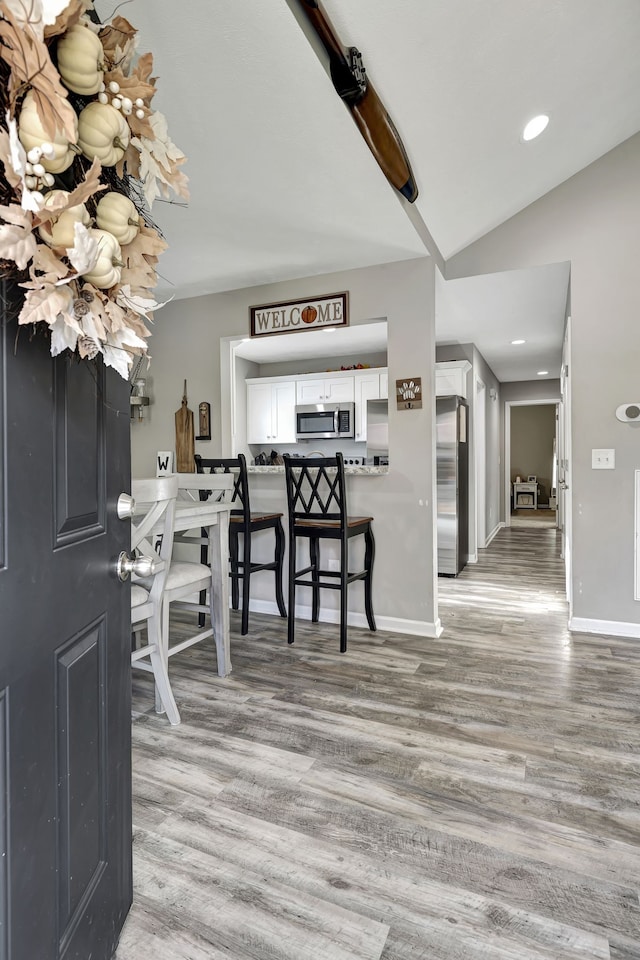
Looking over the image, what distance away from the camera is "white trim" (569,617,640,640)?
3.22m

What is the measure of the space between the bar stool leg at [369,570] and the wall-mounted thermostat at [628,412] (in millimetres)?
1730

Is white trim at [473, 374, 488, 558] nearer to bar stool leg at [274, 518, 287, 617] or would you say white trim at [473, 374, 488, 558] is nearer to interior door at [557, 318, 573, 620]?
interior door at [557, 318, 573, 620]

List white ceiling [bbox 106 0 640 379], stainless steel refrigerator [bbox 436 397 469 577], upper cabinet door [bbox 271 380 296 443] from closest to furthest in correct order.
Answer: white ceiling [bbox 106 0 640 379]
stainless steel refrigerator [bbox 436 397 469 577]
upper cabinet door [bbox 271 380 296 443]

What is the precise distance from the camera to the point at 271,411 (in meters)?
6.25

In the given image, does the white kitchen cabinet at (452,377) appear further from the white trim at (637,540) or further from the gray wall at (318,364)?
the white trim at (637,540)

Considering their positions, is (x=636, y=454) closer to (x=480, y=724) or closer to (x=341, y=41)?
(x=480, y=724)

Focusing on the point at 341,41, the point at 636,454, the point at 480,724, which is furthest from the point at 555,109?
the point at 480,724

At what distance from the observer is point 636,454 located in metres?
3.21

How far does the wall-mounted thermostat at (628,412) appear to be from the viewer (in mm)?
3189

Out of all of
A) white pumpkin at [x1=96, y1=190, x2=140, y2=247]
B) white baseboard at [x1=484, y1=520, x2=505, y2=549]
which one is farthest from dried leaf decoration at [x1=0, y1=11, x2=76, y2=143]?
white baseboard at [x1=484, y1=520, x2=505, y2=549]

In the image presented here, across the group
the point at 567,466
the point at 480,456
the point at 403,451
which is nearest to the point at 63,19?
the point at 403,451

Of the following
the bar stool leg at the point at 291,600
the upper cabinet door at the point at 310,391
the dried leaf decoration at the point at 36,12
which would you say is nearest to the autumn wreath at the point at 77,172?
the dried leaf decoration at the point at 36,12

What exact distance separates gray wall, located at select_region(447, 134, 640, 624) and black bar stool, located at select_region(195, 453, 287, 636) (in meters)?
1.97

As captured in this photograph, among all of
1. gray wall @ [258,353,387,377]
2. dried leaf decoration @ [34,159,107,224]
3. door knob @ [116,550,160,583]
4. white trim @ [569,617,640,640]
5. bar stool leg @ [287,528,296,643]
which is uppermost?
gray wall @ [258,353,387,377]
